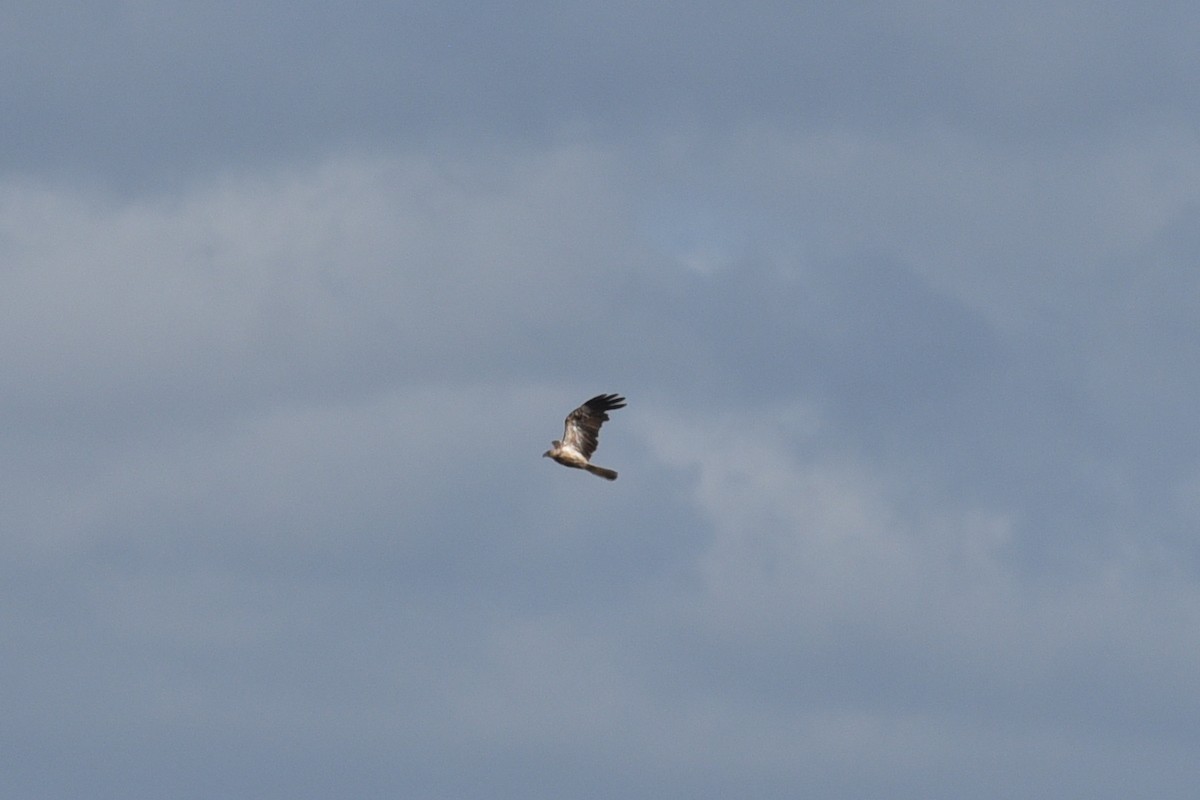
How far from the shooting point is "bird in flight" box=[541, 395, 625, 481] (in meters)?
22.9

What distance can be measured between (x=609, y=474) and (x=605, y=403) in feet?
9.77

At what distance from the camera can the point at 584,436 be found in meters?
23.2

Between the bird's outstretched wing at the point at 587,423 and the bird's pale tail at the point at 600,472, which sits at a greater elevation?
the bird's outstretched wing at the point at 587,423

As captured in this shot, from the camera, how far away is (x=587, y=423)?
2358 cm

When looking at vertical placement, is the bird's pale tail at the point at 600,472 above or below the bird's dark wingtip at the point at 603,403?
below

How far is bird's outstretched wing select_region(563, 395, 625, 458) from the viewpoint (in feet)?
75.9

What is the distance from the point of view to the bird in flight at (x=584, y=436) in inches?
901

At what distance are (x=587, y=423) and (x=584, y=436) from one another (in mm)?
650

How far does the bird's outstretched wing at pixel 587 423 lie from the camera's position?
23125 millimetres

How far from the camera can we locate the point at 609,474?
74.7ft

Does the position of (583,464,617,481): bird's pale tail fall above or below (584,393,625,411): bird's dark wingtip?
below

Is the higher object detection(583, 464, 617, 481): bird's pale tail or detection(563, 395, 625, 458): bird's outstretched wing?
detection(563, 395, 625, 458): bird's outstretched wing

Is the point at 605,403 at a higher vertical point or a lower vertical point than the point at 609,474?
higher
